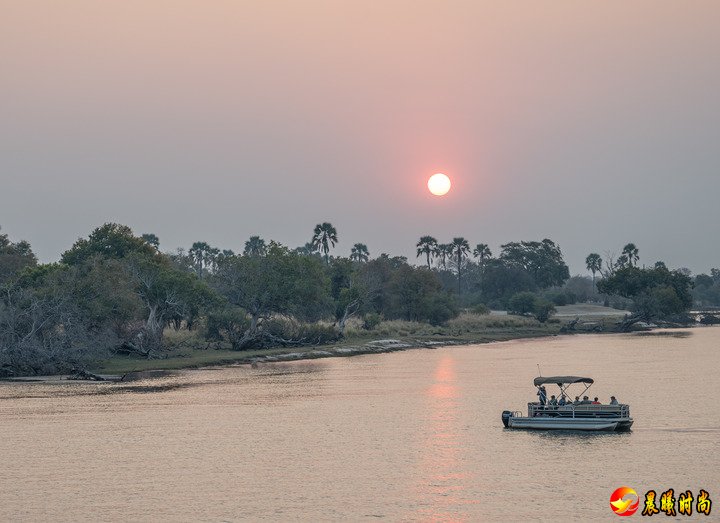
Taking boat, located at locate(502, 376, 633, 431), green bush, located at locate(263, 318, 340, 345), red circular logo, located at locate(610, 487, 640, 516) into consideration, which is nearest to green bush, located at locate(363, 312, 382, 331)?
green bush, located at locate(263, 318, 340, 345)

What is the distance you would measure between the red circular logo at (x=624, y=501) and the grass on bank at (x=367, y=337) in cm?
5999

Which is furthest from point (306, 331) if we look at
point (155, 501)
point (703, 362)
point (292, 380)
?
point (155, 501)

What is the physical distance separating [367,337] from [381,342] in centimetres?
798

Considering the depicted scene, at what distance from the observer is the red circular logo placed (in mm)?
34500

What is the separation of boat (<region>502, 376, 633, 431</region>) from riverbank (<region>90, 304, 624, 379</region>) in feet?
142

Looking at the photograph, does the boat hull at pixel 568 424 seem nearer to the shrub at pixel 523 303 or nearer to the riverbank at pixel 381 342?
the riverbank at pixel 381 342

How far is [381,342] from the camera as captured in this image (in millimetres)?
126500

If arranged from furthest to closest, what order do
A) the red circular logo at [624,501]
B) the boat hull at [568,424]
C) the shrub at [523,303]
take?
1. the shrub at [523,303]
2. the boat hull at [568,424]
3. the red circular logo at [624,501]

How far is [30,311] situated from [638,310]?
444 ft

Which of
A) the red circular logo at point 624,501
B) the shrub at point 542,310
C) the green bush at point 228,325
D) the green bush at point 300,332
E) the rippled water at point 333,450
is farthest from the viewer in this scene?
the shrub at point 542,310

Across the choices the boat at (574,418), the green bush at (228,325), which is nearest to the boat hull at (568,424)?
the boat at (574,418)

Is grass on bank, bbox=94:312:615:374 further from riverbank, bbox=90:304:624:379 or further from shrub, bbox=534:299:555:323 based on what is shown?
shrub, bbox=534:299:555:323

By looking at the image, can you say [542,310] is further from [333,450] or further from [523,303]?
[333,450]

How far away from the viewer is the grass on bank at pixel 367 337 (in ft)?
308
